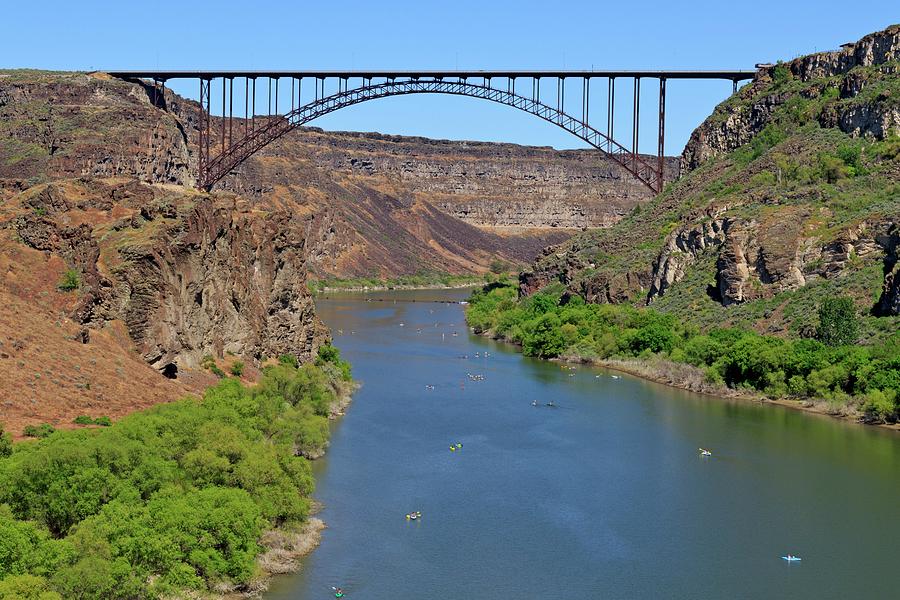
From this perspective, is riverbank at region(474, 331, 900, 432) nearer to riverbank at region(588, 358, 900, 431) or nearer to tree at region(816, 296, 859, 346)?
riverbank at region(588, 358, 900, 431)

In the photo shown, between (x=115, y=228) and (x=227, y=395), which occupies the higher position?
(x=115, y=228)

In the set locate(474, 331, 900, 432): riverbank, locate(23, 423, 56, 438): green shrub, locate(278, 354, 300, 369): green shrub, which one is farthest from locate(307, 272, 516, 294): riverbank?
locate(23, 423, 56, 438): green shrub

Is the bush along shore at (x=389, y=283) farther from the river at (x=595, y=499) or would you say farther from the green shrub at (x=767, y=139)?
the river at (x=595, y=499)

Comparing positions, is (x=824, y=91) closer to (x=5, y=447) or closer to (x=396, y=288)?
(x=5, y=447)

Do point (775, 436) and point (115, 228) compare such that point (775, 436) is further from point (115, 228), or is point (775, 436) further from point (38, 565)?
point (38, 565)

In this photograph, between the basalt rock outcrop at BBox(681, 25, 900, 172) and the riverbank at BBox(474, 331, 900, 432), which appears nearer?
the riverbank at BBox(474, 331, 900, 432)

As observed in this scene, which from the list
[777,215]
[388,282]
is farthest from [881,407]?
[388,282]

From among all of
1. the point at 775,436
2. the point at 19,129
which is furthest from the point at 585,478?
the point at 19,129
